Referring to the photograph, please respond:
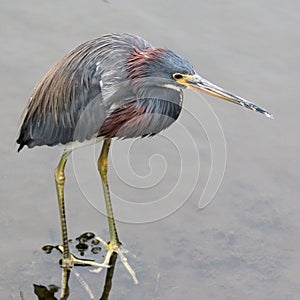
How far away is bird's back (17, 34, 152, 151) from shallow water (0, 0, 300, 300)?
0.73 m

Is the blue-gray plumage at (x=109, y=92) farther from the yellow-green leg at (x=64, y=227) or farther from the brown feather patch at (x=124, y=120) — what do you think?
the yellow-green leg at (x=64, y=227)

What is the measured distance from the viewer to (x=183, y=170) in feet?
18.2

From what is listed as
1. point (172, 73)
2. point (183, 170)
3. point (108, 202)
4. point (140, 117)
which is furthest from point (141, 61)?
point (183, 170)

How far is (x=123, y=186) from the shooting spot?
538cm

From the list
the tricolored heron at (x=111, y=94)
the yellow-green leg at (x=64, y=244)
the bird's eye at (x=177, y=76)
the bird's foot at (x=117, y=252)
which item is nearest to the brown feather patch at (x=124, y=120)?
the tricolored heron at (x=111, y=94)

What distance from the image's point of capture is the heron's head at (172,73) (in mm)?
4059

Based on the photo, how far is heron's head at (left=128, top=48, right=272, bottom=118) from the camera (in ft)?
13.3

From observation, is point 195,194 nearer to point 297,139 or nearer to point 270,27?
point 297,139

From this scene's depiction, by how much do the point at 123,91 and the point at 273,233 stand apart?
1.56 m

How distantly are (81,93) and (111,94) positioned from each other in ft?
0.68

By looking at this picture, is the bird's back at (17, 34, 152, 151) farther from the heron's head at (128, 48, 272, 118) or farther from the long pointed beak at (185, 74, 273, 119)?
the long pointed beak at (185, 74, 273, 119)

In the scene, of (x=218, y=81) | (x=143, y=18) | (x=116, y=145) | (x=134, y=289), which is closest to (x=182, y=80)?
(x=134, y=289)

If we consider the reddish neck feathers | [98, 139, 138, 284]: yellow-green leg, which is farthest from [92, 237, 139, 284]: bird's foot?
the reddish neck feathers

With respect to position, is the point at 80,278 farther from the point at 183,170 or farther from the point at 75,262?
the point at 183,170
